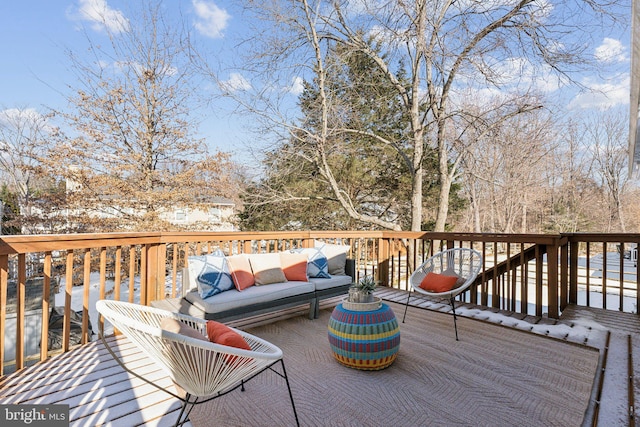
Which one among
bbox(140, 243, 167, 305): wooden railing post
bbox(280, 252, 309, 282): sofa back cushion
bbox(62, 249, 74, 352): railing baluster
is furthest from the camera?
bbox(280, 252, 309, 282): sofa back cushion

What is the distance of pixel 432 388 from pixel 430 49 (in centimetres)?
659

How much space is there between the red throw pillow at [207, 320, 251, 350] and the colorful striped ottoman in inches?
37.0

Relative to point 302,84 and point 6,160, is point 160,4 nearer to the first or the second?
point 302,84

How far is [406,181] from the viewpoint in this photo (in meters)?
9.97

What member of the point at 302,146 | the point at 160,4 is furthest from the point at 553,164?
the point at 160,4

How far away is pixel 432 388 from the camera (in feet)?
7.33

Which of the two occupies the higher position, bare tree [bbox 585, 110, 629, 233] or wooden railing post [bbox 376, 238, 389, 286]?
bare tree [bbox 585, 110, 629, 233]

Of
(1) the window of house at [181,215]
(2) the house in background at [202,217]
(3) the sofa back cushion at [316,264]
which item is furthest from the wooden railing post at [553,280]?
(1) the window of house at [181,215]

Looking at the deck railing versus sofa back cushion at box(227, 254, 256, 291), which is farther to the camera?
sofa back cushion at box(227, 254, 256, 291)

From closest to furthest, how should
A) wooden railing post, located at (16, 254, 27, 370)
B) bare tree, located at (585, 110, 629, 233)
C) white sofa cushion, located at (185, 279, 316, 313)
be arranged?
1. wooden railing post, located at (16, 254, 27, 370)
2. white sofa cushion, located at (185, 279, 316, 313)
3. bare tree, located at (585, 110, 629, 233)

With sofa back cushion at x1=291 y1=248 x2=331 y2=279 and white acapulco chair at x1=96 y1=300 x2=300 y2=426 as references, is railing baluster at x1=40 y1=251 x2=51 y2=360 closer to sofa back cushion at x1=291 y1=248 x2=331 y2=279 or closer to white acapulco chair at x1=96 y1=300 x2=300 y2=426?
white acapulco chair at x1=96 y1=300 x2=300 y2=426

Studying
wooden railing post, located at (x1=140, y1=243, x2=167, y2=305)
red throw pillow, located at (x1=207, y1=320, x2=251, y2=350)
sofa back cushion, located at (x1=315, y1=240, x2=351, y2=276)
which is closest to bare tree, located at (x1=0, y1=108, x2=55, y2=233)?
wooden railing post, located at (x1=140, y1=243, x2=167, y2=305)

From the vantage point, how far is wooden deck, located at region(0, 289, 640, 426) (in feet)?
6.08

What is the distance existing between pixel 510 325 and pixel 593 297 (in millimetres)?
5220
